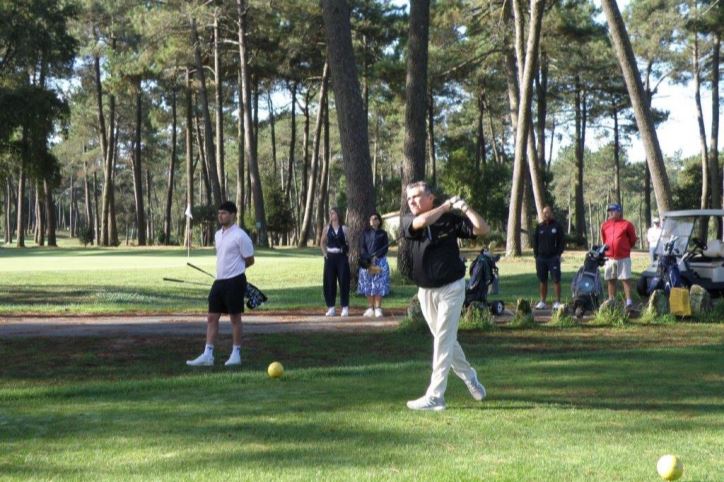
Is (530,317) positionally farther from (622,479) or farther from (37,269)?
(37,269)

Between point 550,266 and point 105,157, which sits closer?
point 550,266

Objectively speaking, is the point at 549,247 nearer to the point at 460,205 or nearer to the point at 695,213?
the point at 695,213

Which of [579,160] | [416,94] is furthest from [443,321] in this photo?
[579,160]

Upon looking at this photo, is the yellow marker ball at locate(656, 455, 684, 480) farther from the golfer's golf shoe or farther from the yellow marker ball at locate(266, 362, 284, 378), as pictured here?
the yellow marker ball at locate(266, 362, 284, 378)

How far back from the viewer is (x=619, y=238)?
48.8 feet

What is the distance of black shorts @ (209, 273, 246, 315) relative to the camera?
9.74 m

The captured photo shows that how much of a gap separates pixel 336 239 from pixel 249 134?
31.0 metres

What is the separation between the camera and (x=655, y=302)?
13.6 meters

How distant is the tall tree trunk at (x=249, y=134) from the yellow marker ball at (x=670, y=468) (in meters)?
39.4

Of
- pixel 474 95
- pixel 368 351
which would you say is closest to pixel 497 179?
pixel 474 95

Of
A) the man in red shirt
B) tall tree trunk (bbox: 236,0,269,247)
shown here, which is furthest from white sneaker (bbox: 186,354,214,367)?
tall tree trunk (bbox: 236,0,269,247)

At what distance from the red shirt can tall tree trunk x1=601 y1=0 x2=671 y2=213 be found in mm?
2420

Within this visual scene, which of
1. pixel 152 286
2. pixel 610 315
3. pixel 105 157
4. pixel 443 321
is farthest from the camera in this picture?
pixel 105 157

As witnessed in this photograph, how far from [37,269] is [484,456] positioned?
26.6 meters
